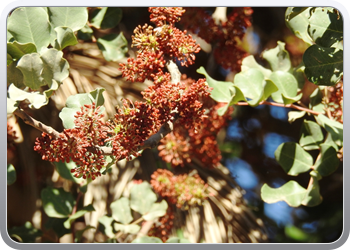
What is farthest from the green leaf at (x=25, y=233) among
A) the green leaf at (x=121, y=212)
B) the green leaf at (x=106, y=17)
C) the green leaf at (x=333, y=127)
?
the green leaf at (x=333, y=127)

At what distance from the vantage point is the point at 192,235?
1.04m

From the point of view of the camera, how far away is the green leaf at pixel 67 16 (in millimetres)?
675

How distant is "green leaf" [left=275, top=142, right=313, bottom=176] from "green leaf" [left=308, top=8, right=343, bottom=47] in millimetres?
260

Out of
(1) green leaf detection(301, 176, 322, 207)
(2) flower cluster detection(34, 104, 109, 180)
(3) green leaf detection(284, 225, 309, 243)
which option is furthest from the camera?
(3) green leaf detection(284, 225, 309, 243)

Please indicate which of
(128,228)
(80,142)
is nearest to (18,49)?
(80,142)

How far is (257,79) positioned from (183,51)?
0.63 ft

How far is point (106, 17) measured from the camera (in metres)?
0.83

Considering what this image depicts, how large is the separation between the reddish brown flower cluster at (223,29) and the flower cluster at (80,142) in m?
0.49

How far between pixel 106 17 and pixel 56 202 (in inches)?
19.8

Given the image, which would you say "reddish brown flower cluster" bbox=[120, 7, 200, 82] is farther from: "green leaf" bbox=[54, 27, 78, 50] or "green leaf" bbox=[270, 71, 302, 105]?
"green leaf" bbox=[270, 71, 302, 105]

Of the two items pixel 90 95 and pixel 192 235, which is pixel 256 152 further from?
pixel 90 95

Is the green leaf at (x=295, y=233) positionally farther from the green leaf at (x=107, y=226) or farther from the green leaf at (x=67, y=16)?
the green leaf at (x=67, y=16)

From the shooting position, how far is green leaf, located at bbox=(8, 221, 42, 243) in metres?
0.80

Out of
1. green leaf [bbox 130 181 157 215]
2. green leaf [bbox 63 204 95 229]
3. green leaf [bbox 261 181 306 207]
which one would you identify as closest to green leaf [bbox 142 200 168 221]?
green leaf [bbox 130 181 157 215]
